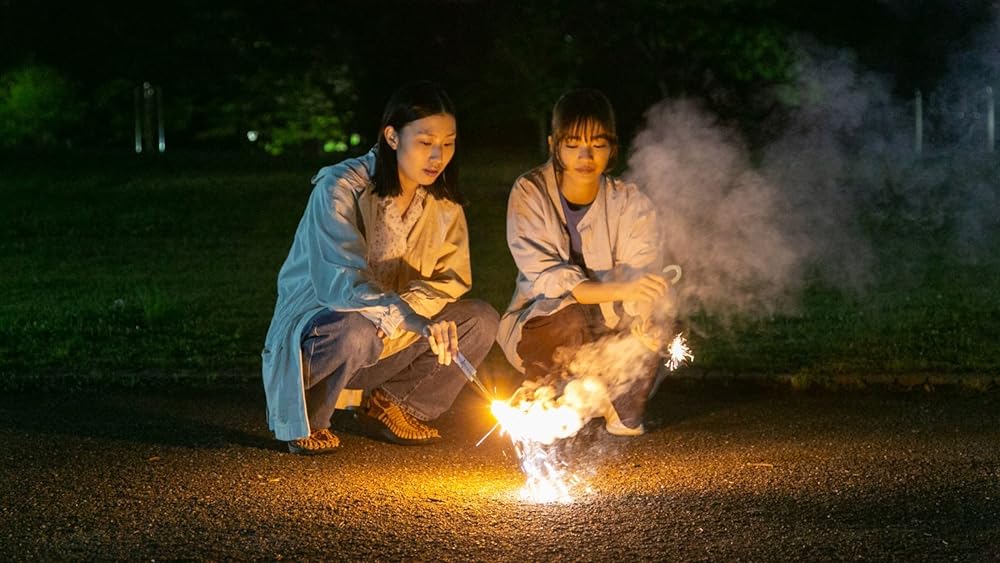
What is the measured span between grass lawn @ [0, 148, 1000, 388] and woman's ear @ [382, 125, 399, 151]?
245cm

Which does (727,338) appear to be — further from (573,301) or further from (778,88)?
(778,88)

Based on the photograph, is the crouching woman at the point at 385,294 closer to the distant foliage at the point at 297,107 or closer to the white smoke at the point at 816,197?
the white smoke at the point at 816,197

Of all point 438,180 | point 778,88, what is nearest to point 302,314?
point 438,180

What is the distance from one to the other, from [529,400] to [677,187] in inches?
229

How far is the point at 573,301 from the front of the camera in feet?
19.7

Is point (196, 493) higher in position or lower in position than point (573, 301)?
lower

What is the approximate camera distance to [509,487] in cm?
538

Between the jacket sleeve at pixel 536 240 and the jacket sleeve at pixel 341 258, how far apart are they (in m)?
0.70

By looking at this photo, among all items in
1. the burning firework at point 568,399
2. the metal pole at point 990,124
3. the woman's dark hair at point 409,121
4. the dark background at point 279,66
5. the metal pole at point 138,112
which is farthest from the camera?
the metal pole at point 138,112

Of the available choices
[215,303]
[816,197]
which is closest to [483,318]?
[215,303]

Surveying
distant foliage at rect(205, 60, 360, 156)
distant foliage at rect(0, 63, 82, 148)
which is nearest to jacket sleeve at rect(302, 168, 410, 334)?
distant foliage at rect(205, 60, 360, 156)

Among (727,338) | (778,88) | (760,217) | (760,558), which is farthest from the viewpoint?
(778,88)

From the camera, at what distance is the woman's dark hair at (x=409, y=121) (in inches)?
227

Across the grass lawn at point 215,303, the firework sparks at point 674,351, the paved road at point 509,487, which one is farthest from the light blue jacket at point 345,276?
the grass lawn at point 215,303
